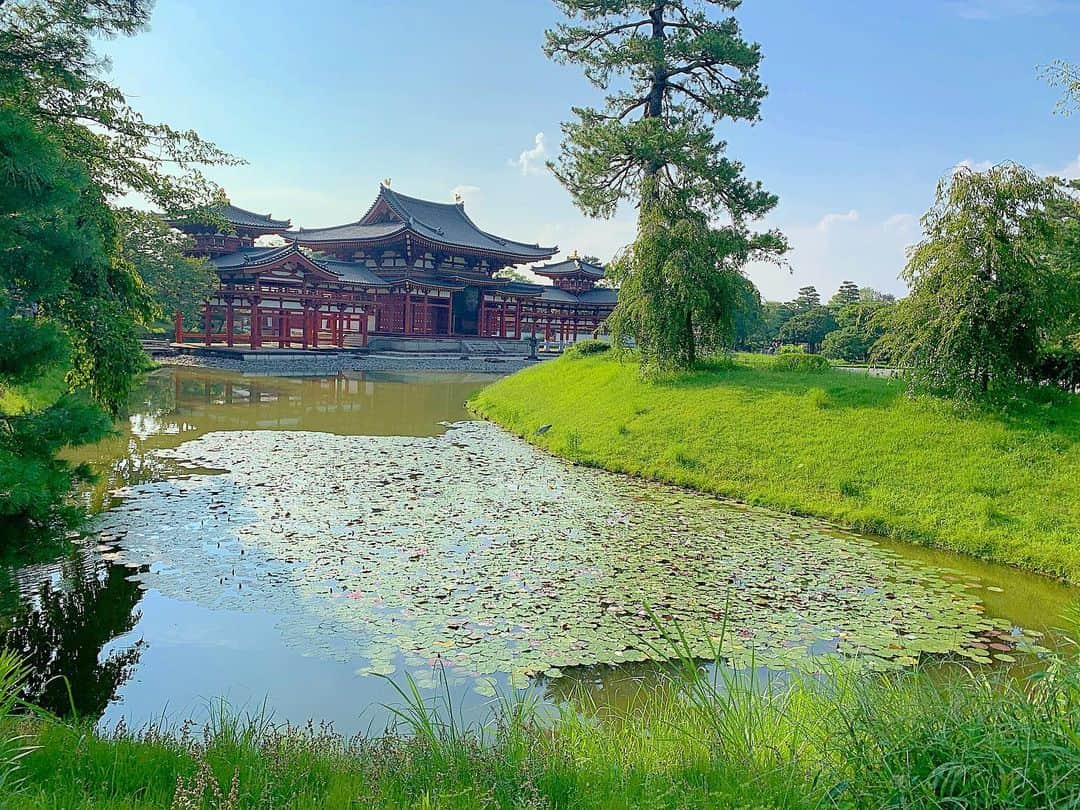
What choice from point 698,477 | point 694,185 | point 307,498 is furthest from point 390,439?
point 694,185

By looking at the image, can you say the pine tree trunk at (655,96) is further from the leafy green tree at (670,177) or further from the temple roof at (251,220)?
the temple roof at (251,220)

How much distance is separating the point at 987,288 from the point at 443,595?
27.1 feet

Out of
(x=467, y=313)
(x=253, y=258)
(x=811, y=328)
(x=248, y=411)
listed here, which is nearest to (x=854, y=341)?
(x=811, y=328)

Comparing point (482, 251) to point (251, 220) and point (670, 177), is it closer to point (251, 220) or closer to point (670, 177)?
point (251, 220)

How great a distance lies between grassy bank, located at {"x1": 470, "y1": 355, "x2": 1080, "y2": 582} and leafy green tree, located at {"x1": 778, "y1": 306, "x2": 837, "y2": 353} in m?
25.8

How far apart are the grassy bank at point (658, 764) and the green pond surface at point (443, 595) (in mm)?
596

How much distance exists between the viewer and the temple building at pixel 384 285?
28094mm

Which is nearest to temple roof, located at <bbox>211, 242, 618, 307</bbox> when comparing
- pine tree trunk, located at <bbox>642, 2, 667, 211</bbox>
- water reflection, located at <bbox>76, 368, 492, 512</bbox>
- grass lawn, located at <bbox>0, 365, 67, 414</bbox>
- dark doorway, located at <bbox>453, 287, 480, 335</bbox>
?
dark doorway, located at <bbox>453, 287, 480, 335</bbox>

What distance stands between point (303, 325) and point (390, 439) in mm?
18501

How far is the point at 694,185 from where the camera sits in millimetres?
16125

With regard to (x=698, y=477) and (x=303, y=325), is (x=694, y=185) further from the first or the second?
(x=303, y=325)

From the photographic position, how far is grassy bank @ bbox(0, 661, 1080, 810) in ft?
7.09

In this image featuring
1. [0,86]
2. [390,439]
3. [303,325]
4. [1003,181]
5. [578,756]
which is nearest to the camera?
[578,756]

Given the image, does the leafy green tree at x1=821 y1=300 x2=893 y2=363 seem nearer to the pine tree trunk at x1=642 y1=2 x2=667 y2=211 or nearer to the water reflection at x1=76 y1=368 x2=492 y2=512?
the pine tree trunk at x1=642 y1=2 x2=667 y2=211
